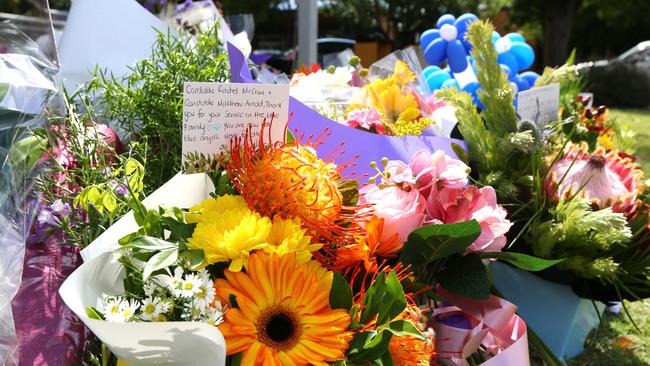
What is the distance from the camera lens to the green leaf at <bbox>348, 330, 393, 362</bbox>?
2.86ft

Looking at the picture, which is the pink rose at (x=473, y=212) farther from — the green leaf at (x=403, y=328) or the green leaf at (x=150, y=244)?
the green leaf at (x=150, y=244)

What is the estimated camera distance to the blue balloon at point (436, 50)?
2473mm

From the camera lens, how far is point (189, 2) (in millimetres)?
2420

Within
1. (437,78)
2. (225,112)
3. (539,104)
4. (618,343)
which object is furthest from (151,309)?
(618,343)

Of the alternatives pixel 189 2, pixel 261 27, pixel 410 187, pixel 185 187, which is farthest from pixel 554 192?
pixel 261 27

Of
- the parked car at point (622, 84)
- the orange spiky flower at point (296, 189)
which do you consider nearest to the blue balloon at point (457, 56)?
the orange spiky flower at point (296, 189)

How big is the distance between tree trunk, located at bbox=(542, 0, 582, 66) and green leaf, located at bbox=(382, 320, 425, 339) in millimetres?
16877

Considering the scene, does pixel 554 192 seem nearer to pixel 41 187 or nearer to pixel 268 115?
pixel 268 115

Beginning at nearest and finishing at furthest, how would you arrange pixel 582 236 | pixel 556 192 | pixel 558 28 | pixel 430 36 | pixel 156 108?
pixel 156 108, pixel 582 236, pixel 556 192, pixel 430 36, pixel 558 28

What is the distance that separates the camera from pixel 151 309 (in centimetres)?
85

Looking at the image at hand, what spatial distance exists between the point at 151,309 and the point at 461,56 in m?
1.84

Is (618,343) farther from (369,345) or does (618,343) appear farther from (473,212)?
(369,345)

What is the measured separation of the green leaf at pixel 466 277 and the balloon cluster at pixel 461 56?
128 cm

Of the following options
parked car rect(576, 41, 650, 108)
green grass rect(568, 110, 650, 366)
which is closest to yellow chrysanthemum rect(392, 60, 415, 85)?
green grass rect(568, 110, 650, 366)
